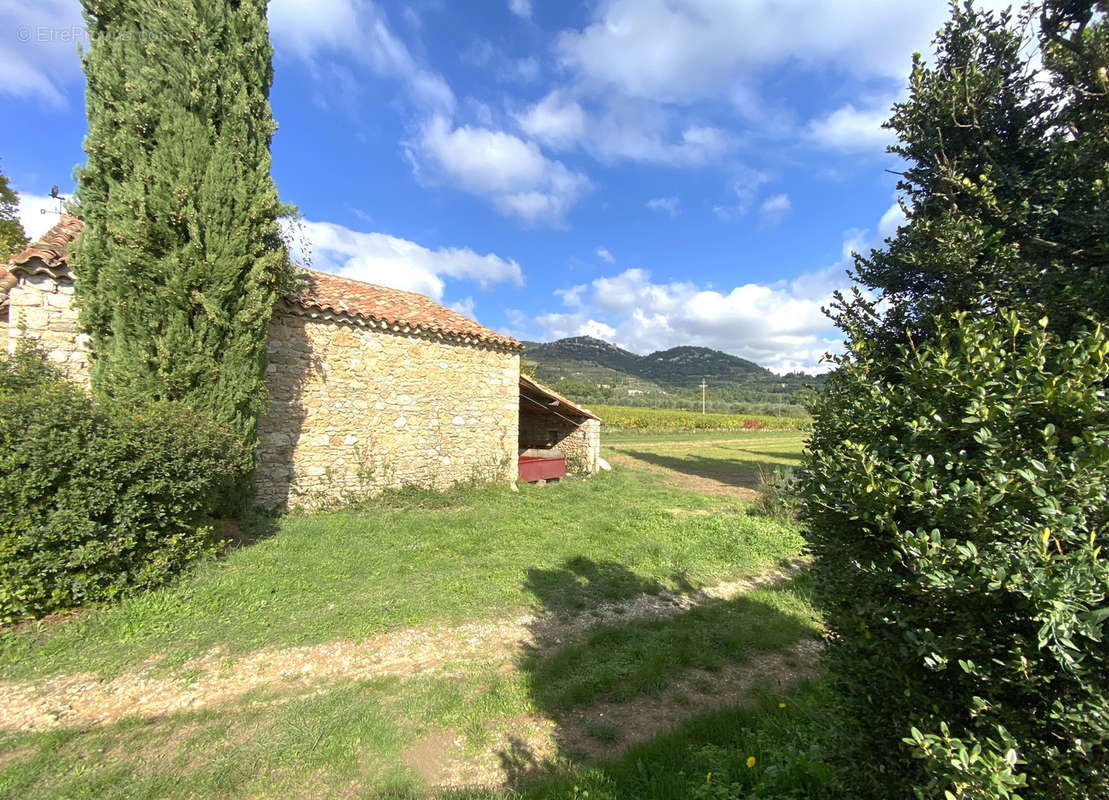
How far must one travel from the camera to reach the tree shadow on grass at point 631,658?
323cm

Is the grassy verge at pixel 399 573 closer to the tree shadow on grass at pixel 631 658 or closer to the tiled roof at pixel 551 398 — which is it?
the tree shadow on grass at pixel 631 658

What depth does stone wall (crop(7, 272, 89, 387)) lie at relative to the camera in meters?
6.08

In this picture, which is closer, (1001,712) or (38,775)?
(1001,712)

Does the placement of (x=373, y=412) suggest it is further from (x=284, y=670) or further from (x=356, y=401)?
(x=284, y=670)

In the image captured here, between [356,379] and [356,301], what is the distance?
195 centimetres

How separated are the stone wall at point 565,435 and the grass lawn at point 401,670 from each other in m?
7.79

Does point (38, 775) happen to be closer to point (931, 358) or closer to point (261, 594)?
point (261, 594)

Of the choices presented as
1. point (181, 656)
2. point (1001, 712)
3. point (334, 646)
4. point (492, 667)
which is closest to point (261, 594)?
point (181, 656)

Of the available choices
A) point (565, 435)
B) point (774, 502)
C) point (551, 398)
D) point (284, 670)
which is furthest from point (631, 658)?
point (565, 435)

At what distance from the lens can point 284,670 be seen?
3934 millimetres

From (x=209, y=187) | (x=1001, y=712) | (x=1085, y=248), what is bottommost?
(x=1001, y=712)

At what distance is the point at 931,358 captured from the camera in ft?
6.94

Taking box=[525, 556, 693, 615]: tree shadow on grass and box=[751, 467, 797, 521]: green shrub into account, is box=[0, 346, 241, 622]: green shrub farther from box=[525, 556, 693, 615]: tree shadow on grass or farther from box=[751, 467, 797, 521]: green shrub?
box=[751, 467, 797, 521]: green shrub

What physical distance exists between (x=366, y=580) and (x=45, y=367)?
5.00m
